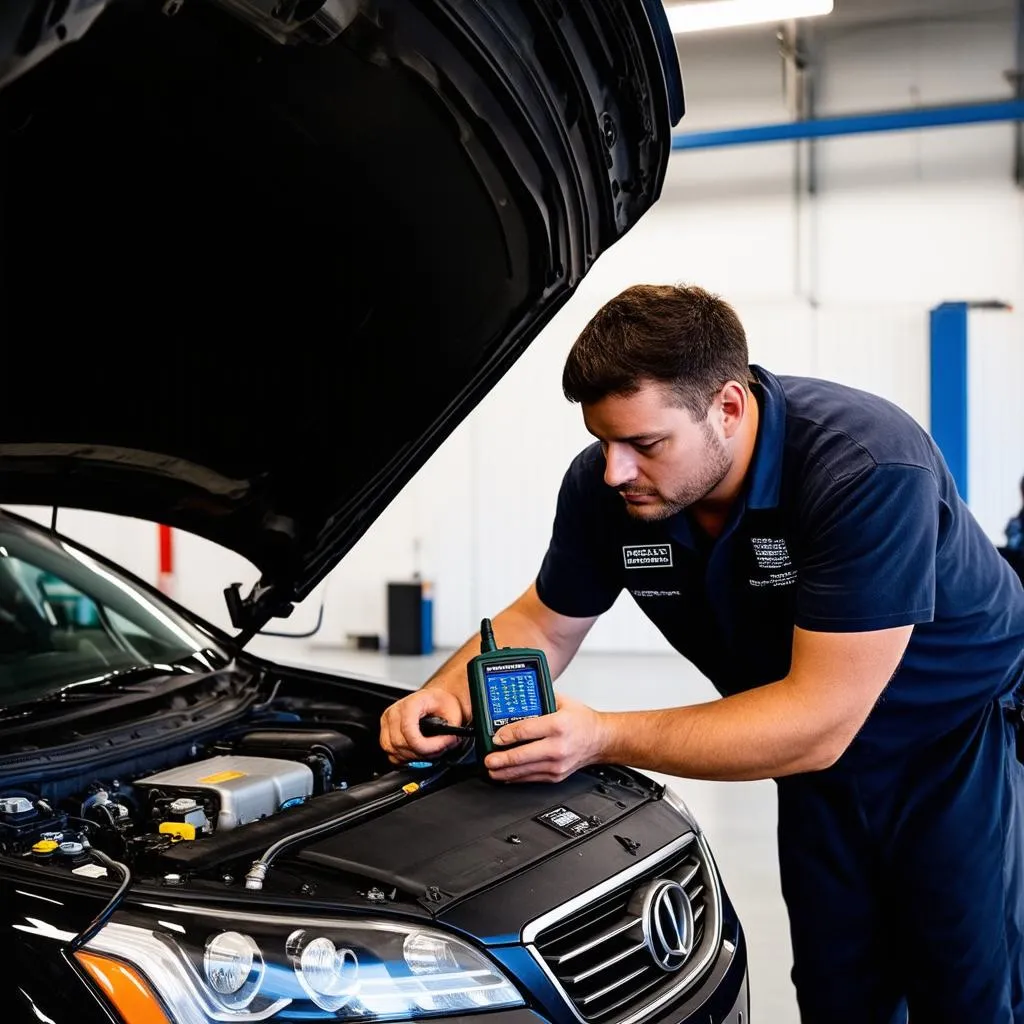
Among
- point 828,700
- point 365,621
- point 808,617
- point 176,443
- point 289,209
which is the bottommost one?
point 365,621

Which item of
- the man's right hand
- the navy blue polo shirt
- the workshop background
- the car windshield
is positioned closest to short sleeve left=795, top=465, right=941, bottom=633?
the navy blue polo shirt

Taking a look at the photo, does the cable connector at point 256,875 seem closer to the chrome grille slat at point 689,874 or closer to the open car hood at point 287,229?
the chrome grille slat at point 689,874

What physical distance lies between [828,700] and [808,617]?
0.38 feet

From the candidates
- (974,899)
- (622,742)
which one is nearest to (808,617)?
(622,742)

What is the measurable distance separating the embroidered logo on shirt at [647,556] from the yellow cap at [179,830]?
0.79 metres

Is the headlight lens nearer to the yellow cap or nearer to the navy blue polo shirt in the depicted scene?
the yellow cap

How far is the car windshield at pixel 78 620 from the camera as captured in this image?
2.11m

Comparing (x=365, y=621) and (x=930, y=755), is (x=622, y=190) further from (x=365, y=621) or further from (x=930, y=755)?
(x=365, y=621)

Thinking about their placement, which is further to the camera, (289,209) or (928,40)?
(928,40)

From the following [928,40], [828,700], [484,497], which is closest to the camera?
[828,700]

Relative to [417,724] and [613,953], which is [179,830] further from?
[613,953]

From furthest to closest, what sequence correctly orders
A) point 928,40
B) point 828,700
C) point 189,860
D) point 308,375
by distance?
point 928,40, point 308,375, point 828,700, point 189,860

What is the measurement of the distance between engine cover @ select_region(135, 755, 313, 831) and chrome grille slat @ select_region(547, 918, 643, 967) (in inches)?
20.6

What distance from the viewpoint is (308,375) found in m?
1.93
